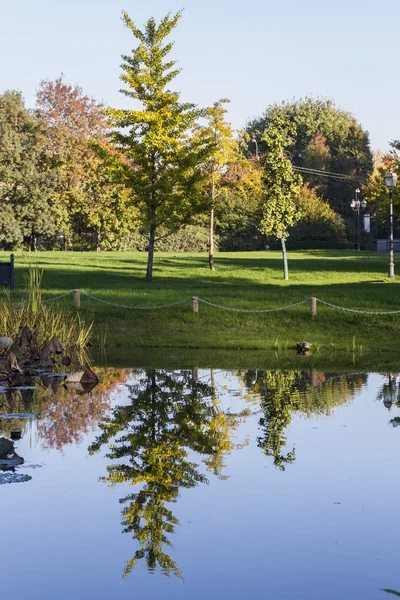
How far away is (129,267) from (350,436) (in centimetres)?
3565

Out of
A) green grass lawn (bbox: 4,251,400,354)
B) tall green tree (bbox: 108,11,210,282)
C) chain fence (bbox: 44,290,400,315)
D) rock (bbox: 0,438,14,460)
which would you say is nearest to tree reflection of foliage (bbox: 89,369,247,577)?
rock (bbox: 0,438,14,460)

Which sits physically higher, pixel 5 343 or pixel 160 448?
pixel 5 343

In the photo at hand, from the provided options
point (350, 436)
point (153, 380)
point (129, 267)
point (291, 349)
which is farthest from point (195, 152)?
point (350, 436)

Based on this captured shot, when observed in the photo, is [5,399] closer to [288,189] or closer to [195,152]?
[195,152]

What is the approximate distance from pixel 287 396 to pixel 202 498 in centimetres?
694

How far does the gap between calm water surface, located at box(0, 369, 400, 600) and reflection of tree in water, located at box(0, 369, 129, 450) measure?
0.04m

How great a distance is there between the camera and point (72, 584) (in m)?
7.03

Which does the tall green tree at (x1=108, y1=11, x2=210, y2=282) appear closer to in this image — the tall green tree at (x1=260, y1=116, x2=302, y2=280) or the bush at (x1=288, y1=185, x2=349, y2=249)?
the tall green tree at (x1=260, y1=116, x2=302, y2=280)

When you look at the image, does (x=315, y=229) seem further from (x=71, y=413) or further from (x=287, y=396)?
(x=71, y=413)

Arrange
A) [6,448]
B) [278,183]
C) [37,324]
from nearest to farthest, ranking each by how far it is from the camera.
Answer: [6,448] < [37,324] < [278,183]

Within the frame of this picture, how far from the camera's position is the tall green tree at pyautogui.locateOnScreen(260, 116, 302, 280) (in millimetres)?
42281

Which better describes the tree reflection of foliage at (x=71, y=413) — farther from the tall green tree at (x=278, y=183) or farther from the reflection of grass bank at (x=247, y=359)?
the tall green tree at (x=278, y=183)

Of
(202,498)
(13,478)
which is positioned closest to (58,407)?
(13,478)

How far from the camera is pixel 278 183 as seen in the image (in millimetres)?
42531
